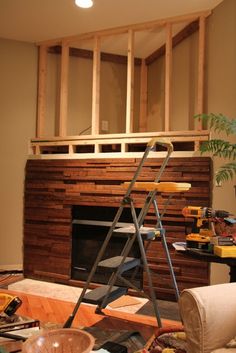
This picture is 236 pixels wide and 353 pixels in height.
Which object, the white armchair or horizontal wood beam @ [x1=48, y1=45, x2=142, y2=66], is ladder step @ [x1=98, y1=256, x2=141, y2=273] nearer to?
the white armchair

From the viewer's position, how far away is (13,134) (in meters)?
4.35

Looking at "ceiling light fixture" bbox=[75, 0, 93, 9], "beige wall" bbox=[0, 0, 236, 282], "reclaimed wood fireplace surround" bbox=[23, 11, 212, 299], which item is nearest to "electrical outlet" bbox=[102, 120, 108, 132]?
"reclaimed wood fireplace surround" bbox=[23, 11, 212, 299]

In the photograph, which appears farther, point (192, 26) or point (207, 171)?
point (192, 26)

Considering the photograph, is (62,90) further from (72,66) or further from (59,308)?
(59,308)

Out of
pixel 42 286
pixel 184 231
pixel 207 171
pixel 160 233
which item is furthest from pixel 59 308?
pixel 207 171

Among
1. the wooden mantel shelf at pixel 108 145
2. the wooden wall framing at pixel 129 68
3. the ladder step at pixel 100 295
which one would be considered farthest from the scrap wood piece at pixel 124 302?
the wooden wall framing at pixel 129 68

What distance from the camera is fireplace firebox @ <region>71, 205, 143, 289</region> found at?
3941 mm

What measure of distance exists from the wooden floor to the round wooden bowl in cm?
115

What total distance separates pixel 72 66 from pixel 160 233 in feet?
9.25

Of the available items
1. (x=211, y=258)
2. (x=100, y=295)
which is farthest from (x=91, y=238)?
(x=211, y=258)

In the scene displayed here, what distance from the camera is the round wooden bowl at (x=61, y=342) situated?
1440 mm

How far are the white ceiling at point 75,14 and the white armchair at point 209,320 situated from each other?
292cm

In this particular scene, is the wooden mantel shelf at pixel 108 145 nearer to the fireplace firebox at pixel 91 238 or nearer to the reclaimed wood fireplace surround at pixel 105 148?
the reclaimed wood fireplace surround at pixel 105 148

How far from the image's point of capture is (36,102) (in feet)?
14.5
